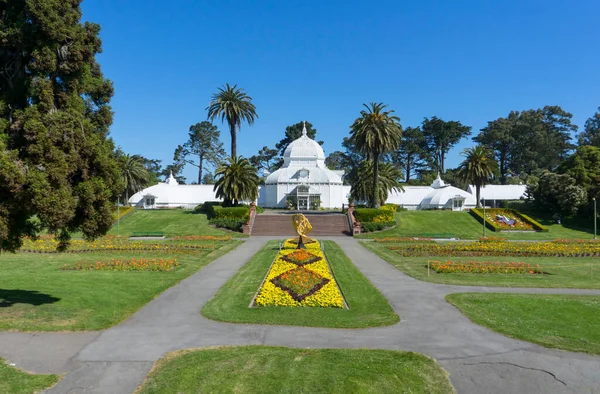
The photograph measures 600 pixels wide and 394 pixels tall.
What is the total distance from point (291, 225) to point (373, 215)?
8.67 meters

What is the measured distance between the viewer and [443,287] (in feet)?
58.1

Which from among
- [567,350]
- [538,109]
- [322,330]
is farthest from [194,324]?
[538,109]

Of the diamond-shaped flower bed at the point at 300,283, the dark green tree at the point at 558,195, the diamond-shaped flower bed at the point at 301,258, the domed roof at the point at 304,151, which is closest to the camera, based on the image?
the diamond-shaped flower bed at the point at 300,283

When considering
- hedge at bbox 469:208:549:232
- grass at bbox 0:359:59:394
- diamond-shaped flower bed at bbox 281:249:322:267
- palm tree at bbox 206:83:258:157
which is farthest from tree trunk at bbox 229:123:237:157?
grass at bbox 0:359:59:394

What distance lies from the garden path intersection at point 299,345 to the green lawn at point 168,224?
94.9 ft

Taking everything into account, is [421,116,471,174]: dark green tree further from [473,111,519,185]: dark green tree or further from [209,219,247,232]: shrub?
[209,219,247,232]: shrub

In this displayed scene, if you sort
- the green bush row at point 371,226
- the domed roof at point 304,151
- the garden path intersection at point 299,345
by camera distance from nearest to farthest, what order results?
the garden path intersection at point 299,345
the green bush row at point 371,226
the domed roof at point 304,151

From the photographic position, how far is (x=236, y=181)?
1914 inches

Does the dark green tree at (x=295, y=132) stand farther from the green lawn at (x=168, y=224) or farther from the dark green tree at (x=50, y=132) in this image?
the dark green tree at (x=50, y=132)

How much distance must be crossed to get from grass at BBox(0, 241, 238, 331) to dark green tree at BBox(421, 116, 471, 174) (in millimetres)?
90739

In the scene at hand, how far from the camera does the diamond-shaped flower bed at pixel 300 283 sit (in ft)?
49.5

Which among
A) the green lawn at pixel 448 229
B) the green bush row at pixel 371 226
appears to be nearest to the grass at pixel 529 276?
the green lawn at pixel 448 229

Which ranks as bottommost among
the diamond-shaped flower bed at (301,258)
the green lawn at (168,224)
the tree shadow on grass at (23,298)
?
the tree shadow on grass at (23,298)

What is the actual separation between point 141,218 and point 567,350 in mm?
46188
